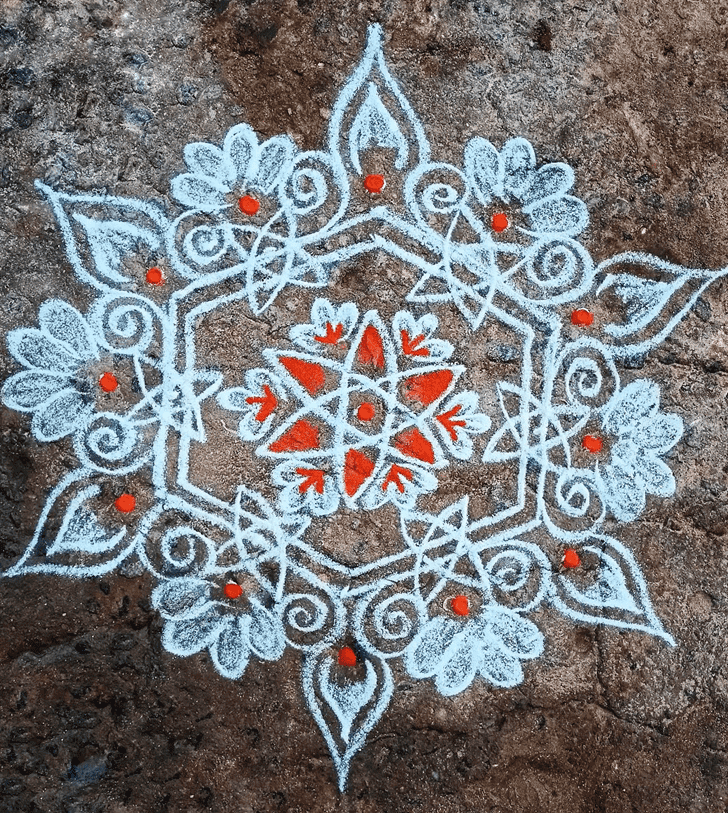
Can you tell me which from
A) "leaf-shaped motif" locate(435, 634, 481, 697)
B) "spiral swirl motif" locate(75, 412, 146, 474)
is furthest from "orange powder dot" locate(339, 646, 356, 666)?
"spiral swirl motif" locate(75, 412, 146, 474)

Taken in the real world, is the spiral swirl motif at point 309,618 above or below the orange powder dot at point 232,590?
below

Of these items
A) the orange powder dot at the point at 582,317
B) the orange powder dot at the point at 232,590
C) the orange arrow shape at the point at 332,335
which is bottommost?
the orange powder dot at the point at 232,590

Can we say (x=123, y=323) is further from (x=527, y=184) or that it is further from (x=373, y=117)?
(x=527, y=184)

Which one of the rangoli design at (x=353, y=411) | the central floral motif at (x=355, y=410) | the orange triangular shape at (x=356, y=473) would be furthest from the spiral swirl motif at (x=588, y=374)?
the orange triangular shape at (x=356, y=473)

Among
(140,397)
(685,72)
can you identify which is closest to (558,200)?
(685,72)

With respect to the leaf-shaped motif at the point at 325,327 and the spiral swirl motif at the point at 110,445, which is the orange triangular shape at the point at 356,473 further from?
the spiral swirl motif at the point at 110,445

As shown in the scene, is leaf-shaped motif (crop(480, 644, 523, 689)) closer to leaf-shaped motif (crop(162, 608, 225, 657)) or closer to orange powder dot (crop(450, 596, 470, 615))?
orange powder dot (crop(450, 596, 470, 615))
